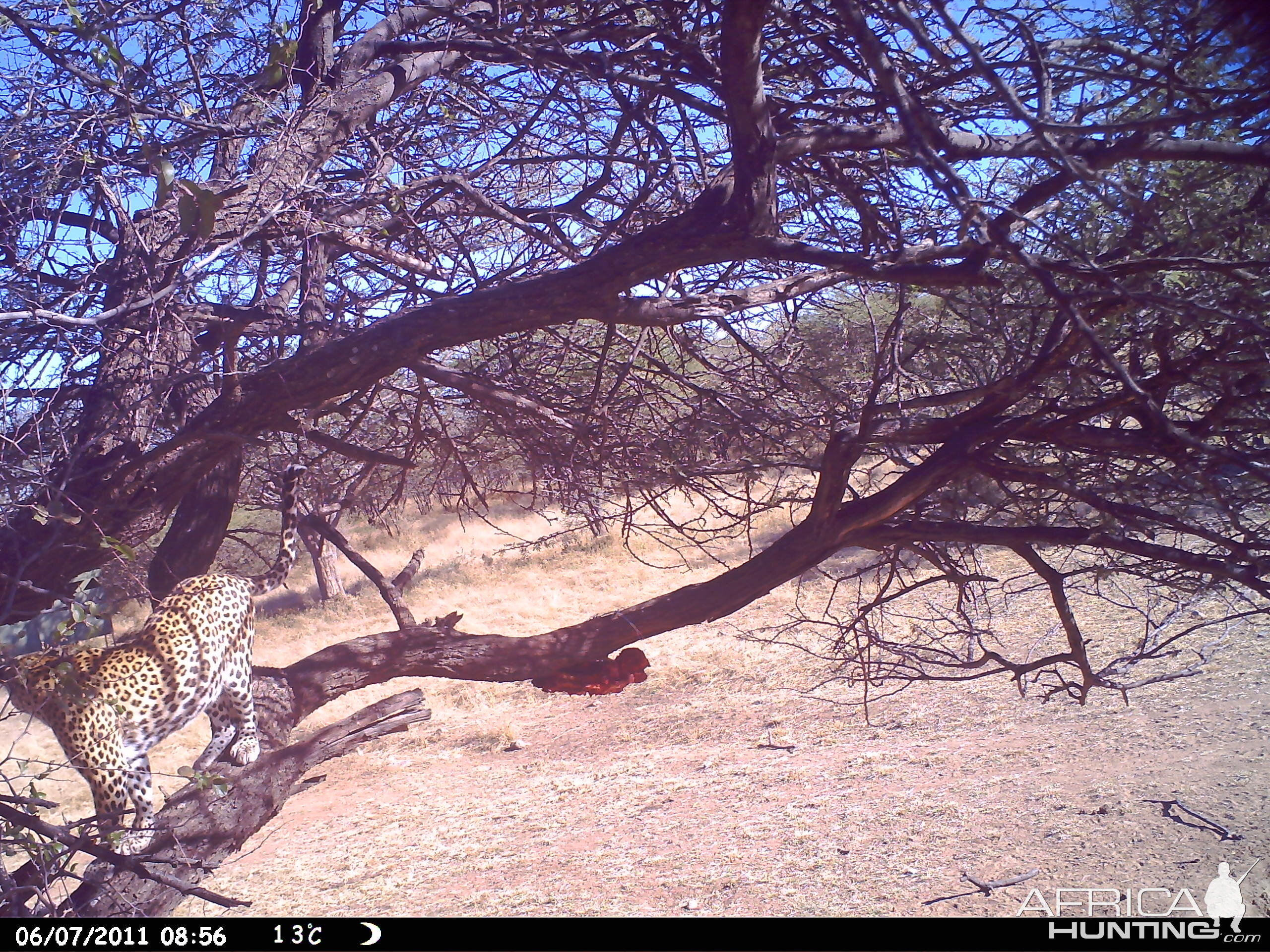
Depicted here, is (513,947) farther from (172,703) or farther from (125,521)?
(125,521)

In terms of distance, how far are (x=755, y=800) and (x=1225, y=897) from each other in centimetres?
385

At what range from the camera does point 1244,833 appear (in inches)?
198

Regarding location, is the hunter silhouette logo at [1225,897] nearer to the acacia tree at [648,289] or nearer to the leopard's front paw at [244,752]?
the acacia tree at [648,289]

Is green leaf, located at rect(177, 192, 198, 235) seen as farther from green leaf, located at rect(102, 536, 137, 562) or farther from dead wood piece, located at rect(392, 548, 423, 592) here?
dead wood piece, located at rect(392, 548, 423, 592)

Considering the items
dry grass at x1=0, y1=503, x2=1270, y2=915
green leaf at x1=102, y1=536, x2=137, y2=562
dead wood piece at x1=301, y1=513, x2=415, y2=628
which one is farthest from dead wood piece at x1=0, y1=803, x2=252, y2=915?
dry grass at x1=0, y1=503, x2=1270, y2=915

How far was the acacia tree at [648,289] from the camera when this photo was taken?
Result: 308cm

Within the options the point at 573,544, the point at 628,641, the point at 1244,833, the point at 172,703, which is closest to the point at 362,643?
the point at 172,703

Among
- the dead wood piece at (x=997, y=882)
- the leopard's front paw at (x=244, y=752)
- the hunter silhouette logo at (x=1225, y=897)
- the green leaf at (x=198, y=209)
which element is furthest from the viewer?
the leopard's front paw at (x=244, y=752)

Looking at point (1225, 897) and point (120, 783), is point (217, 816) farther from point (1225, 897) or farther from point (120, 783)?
point (1225, 897)

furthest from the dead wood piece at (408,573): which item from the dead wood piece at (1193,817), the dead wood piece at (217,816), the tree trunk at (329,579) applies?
the tree trunk at (329,579)

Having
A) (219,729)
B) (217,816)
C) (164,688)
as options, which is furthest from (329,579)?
(217,816)

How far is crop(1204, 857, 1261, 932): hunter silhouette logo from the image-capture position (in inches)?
156

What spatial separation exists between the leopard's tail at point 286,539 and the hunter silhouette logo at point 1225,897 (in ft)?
15.6

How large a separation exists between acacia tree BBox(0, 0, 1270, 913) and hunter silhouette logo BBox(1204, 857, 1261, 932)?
97cm
